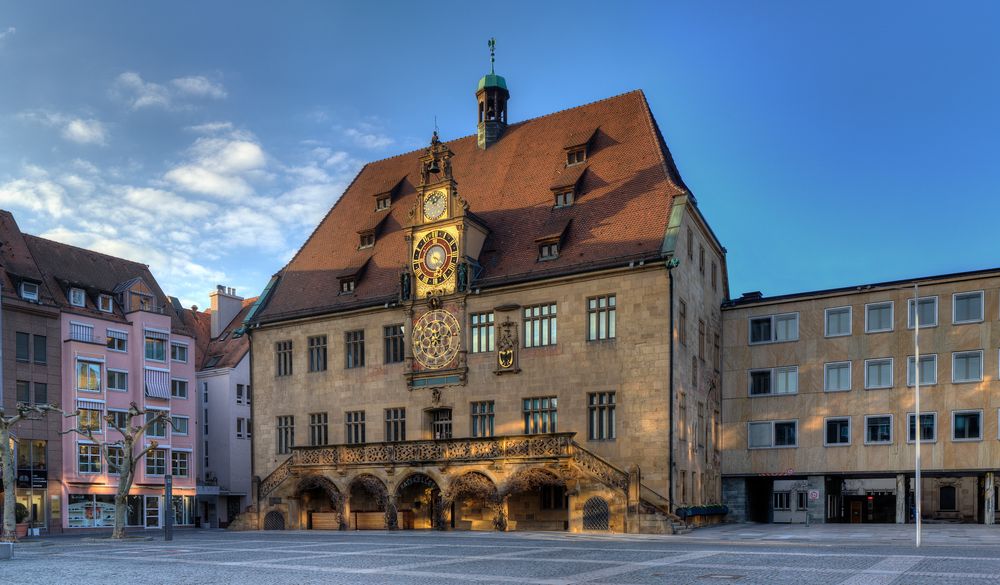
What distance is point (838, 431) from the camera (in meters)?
42.8

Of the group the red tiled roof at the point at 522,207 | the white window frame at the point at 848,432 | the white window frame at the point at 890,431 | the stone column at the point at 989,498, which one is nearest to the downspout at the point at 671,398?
the red tiled roof at the point at 522,207

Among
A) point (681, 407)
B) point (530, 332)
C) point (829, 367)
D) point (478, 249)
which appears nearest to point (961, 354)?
point (829, 367)

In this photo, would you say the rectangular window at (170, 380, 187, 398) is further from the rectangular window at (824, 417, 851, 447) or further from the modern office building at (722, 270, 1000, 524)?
the rectangular window at (824, 417, 851, 447)

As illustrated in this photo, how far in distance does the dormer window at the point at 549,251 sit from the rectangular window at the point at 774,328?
1179 centimetres

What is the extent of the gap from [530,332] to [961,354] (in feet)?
63.1

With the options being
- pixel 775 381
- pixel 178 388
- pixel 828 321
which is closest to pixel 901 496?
pixel 775 381

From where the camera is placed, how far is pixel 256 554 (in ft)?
86.1

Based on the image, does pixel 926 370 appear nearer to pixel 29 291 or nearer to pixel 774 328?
pixel 774 328

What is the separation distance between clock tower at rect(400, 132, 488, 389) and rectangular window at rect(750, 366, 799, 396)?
14.7 meters

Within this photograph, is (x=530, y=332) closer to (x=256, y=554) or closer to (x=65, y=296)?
(x=256, y=554)

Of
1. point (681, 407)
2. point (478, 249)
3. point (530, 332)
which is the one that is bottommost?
point (681, 407)

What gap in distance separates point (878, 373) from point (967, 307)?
15.8ft

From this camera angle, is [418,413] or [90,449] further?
[90,449]

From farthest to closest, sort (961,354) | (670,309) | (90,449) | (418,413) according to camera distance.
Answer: (90,449) < (418,413) < (961,354) < (670,309)
